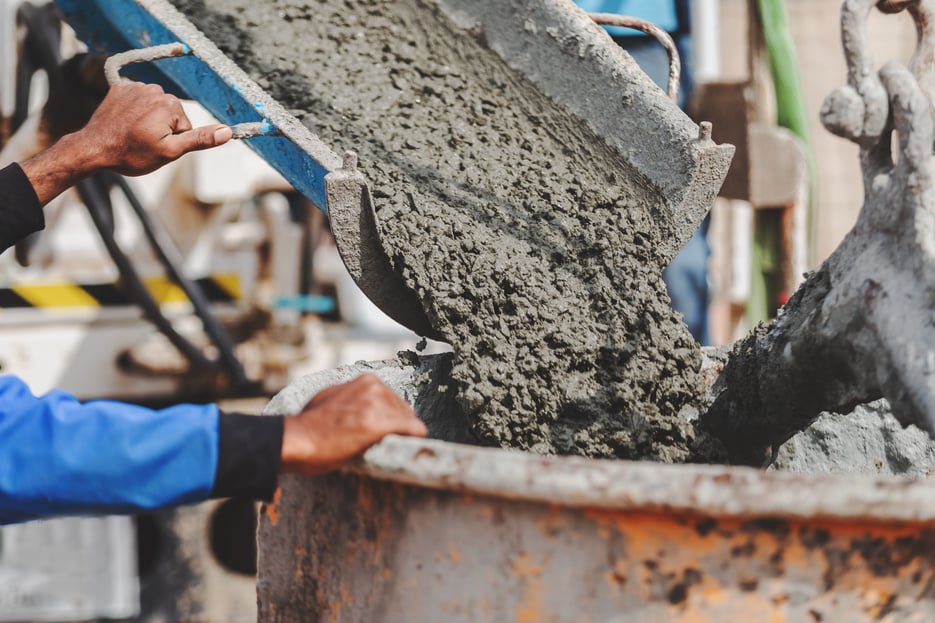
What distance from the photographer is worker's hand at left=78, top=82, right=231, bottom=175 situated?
1.74 meters

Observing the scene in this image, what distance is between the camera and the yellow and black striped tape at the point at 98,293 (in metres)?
3.21

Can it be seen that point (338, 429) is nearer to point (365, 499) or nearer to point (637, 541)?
point (365, 499)

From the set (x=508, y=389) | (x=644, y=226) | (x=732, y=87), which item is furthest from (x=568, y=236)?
(x=732, y=87)

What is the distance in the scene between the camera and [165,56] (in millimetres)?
1964

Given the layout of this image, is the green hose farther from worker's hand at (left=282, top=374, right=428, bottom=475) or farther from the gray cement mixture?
worker's hand at (left=282, top=374, right=428, bottom=475)

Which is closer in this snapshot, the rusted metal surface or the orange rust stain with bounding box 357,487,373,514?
the rusted metal surface

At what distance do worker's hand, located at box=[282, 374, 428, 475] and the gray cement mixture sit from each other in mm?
406

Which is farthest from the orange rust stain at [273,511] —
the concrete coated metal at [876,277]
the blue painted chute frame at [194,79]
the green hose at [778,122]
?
the green hose at [778,122]

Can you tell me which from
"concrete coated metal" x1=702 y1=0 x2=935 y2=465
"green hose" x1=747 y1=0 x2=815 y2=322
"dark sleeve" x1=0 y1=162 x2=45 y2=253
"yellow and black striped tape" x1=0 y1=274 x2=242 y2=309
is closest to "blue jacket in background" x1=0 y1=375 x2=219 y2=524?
"dark sleeve" x1=0 y1=162 x2=45 y2=253

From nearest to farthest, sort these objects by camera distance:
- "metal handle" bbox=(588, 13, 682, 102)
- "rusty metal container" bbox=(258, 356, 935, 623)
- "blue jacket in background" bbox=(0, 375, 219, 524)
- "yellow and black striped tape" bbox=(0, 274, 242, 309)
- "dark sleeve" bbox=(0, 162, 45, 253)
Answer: "rusty metal container" bbox=(258, 356, 935, 623) < "blue jacket in background" bbox=(0, 375, 219, 524) < "dark sleeve" bbox=(0, 162, 45, 253) < "metal handle" bbox=(588, 13, 682, 102) < "yellow and black striped tape" bbox=(0, 274, 242, 309)

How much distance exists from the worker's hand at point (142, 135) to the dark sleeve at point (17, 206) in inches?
4.7

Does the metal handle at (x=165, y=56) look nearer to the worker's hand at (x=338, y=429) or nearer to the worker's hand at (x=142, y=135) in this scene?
the worker's hand at (x=142, y=135)

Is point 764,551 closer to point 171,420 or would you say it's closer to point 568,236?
point 171,420

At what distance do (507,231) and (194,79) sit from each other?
0.69 meters
